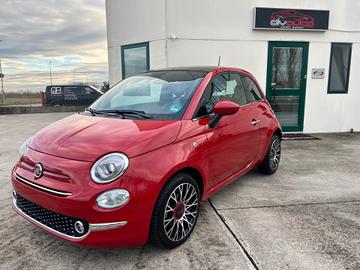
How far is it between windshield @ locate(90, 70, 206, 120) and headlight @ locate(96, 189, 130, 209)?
97cm

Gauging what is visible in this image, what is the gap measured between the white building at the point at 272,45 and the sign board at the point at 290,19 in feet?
0.08

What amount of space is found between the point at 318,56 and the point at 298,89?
0.99 metres

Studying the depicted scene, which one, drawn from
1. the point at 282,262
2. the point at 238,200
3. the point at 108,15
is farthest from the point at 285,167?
the point at 108,15

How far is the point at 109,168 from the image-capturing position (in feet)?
8.21

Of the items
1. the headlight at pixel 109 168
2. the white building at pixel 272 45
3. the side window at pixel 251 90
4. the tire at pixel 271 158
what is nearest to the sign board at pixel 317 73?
the white building at pixel 272 45

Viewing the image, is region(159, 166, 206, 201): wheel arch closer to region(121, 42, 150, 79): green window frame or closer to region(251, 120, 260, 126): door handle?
region(251, 120, 260, 126): door handle

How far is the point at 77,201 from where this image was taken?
240 centimetres

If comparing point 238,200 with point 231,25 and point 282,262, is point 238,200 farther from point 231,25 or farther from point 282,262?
point 231,25

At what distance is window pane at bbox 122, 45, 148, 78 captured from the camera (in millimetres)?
8420

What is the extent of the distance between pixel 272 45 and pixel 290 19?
0.74m

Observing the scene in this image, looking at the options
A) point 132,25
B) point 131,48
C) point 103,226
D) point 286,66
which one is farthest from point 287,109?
point 103,226

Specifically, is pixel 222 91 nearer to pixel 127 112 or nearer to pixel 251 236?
pixel 127 112

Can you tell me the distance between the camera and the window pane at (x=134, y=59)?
8420 millimetres

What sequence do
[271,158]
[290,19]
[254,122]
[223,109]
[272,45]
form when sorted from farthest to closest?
[272,45] < [290,19] < [271,158] < [254,122] < [223,109]
